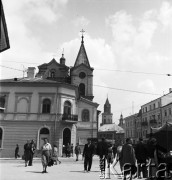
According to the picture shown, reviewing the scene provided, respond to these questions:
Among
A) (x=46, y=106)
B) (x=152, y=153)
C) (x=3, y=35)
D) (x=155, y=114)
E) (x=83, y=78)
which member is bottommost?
(x=152, y=153)

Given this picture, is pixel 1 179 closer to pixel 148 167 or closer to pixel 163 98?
pixel 148 167

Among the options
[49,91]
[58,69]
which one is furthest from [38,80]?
[58,69]

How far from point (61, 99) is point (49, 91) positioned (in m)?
1.84

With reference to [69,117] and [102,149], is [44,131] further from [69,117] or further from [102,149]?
[102,149]

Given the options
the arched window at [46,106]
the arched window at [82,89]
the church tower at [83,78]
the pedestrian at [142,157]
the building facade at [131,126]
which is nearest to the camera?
the pedestrian at [142,157]

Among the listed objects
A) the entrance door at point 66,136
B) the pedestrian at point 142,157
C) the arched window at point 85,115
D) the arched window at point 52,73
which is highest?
the arched window at point 52,73

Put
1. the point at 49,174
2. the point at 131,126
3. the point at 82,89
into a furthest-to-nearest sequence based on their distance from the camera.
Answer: the point at 131,126, the point at 82,89, the point at 49,174

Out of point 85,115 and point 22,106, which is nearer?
point 22,106

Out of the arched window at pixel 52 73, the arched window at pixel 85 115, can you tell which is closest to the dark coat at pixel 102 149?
the arched window at pixel 85 115

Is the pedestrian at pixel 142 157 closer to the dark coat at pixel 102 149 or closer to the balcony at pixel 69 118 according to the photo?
the dark coat at pixel 102 149

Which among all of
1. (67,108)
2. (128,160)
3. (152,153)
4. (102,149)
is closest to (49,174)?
(102,149)

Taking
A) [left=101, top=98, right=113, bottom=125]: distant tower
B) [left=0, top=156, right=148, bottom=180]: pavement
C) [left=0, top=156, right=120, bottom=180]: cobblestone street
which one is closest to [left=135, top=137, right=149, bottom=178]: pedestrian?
[left=0, top=156, right=148, bottom=180]: pavement

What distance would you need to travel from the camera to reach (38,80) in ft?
107

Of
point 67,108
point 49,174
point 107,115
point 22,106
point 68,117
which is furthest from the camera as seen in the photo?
point 107,115
